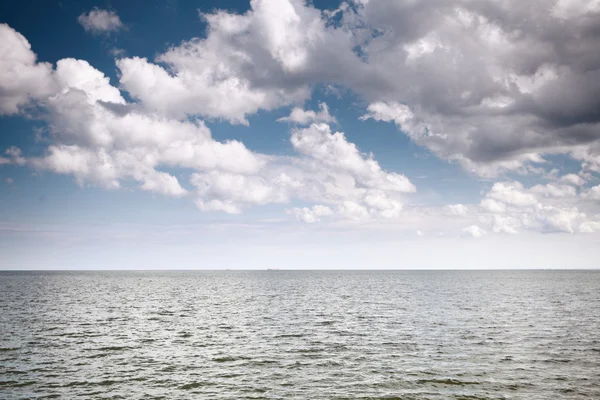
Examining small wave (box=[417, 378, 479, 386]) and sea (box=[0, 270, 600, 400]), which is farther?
small wave (box=[417, 378, 479, 386])

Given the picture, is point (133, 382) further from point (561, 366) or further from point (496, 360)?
point (561, 366)

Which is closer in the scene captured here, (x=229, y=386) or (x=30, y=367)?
(x=229, y=386)

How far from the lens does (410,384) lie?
2514 centimetres

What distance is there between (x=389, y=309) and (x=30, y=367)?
50.3 meters

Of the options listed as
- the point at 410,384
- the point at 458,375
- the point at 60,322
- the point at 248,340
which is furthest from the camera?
the point at 60,322

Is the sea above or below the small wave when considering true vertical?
below

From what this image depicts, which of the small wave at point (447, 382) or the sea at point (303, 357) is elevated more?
the small wave at point (447, 382)

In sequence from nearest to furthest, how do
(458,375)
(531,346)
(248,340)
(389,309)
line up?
(458,375) → (531,346) → (248,340) → (389,309)

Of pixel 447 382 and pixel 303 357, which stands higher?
pixel 447 382

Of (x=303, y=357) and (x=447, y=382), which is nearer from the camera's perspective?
(x=447, y=382)

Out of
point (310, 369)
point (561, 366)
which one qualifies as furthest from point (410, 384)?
point (561, 366)

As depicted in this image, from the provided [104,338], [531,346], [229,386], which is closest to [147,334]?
[104,338]

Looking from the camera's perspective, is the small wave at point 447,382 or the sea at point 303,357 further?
the small wave at point 447,382

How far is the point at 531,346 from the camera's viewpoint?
35.8 m
